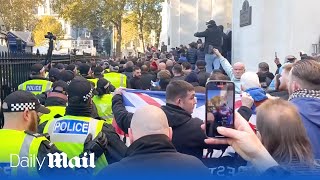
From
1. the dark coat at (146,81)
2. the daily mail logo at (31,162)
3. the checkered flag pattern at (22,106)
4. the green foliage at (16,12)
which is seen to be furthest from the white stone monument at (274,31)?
the green foliage at (16,12)

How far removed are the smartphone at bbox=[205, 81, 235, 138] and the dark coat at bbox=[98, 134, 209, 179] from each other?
0.27 metres

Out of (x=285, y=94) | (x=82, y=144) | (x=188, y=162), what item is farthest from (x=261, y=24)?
(x=188, y=162)

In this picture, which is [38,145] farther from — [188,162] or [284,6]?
[284,6]

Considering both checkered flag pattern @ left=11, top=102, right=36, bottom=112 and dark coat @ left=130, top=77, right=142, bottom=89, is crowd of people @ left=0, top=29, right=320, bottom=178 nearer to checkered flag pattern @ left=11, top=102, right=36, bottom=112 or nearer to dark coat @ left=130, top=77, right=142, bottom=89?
checkered flag pattern @ left=11, top=102, right=36, bottom=112

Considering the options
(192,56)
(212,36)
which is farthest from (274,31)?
(192,56)

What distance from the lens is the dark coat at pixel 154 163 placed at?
322 cm

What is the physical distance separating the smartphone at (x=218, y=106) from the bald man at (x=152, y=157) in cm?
28

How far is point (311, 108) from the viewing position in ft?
13.8

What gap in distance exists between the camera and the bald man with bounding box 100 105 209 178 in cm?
322

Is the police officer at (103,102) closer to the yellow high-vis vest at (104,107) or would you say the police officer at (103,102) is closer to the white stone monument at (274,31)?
the yellow high-vis vest at (104,107)

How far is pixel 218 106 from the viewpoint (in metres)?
3.26

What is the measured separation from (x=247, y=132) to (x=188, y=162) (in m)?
0.46

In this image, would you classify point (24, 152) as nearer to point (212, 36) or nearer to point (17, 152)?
point (17, 152)

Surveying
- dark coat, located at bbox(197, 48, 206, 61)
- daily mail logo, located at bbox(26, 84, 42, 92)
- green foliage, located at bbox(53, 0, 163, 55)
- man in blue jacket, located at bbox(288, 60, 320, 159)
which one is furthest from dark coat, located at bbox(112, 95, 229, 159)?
green foliage, located at bbox(53, 0, 163, 55)
